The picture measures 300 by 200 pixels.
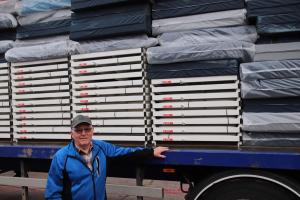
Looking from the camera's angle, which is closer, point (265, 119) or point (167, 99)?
point (265, 119)

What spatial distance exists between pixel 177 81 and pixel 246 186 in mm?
1264

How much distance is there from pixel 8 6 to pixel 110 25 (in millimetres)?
1734

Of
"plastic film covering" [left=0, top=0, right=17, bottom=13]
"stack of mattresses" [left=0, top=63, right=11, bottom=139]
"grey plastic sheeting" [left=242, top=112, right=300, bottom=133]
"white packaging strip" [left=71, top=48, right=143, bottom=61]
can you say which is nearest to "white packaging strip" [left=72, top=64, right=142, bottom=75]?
"white packaging strip" [left=71, top=48, right=143, bottom=61]

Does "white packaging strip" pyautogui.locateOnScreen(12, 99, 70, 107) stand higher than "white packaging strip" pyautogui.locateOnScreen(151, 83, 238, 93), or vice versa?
"white packaging strip" pyautogui.locateOnScreen(151, 83, 238, 93)

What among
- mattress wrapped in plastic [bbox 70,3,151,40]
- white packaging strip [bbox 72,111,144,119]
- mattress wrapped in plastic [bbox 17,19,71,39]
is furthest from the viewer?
mattress wrapped in plastic [bbox 17,19,71,39]

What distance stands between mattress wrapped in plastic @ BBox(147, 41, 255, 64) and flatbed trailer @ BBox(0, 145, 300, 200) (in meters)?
0.94

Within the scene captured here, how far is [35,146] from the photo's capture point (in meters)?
4.39

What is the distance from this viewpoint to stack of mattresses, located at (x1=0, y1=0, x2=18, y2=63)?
→ 16.3ft

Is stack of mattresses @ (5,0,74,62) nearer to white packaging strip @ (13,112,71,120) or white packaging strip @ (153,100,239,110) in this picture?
white packaging strip @ (13,112,71,120)

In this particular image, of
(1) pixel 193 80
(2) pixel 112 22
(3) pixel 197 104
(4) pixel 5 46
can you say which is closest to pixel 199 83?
(1) pixel 193 80

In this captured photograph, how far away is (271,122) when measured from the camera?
11.7 feet

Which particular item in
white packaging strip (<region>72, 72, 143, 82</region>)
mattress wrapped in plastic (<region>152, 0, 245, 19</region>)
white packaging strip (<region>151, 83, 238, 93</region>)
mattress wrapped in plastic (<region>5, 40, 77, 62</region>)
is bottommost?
white packaging strip (<region>151, 83, 238, 93</region>)

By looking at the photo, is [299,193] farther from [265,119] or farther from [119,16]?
[119,16]

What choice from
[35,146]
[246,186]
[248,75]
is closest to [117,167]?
[35,146]
